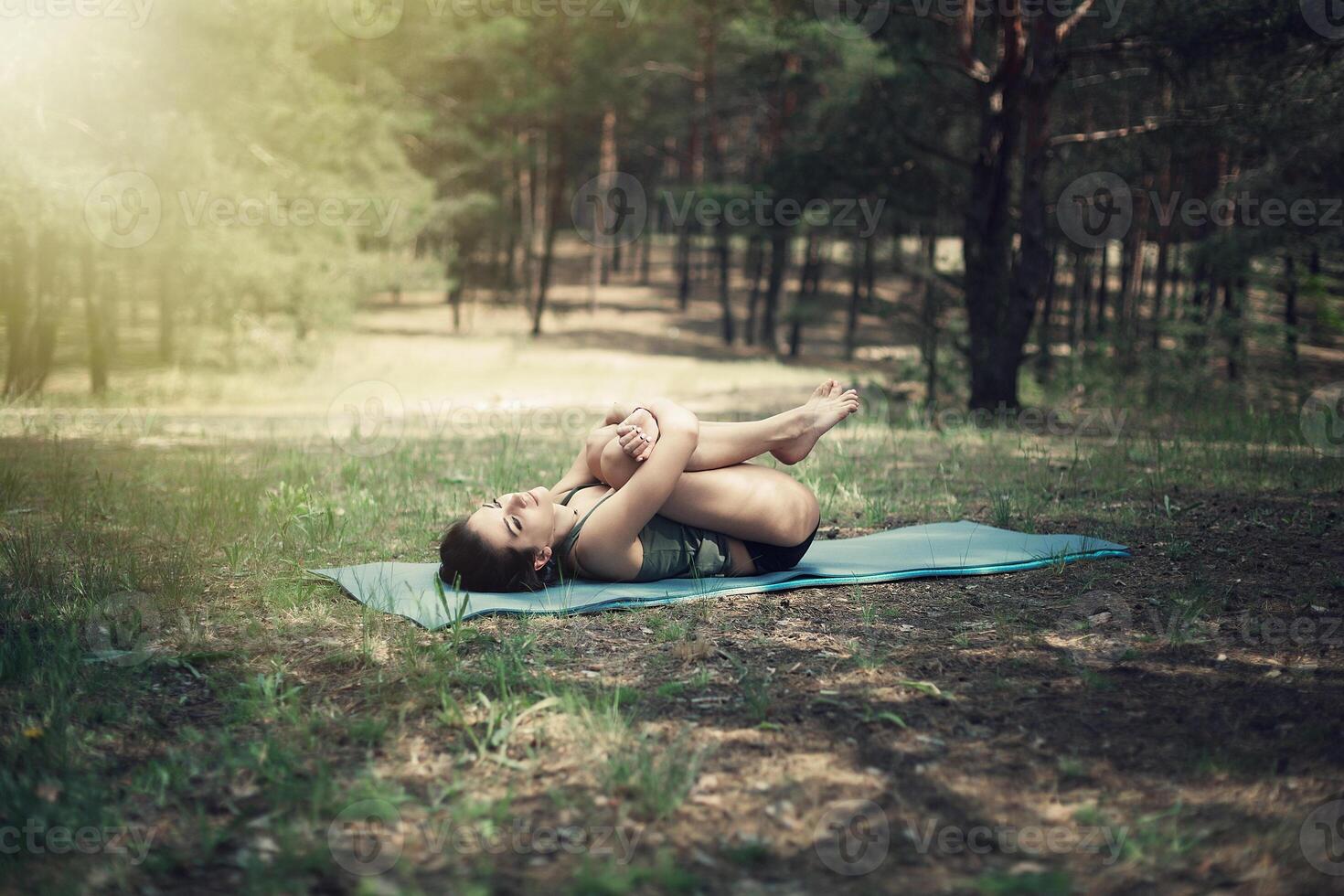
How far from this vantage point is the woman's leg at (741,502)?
3.53m

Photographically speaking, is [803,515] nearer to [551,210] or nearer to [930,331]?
[930,331]

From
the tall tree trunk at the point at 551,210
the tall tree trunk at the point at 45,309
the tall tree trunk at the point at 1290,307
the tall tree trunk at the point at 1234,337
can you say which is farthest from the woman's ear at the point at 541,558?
the tall tree trunk at the point at 551,210

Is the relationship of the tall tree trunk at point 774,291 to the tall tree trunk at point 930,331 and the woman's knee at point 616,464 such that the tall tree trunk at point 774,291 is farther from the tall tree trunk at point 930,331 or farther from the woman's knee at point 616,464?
the woman's knee at point 616,464

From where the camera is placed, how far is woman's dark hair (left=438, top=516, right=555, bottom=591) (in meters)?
3.39

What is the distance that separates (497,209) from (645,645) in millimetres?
25359

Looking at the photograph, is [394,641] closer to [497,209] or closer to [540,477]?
[540,477]

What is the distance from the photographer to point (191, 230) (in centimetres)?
1412

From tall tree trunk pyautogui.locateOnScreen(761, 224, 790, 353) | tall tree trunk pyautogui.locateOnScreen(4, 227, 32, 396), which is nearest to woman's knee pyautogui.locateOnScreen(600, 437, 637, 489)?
tall tree trunk pyautogui.locateOnScreen(4, 227, 32, 396)

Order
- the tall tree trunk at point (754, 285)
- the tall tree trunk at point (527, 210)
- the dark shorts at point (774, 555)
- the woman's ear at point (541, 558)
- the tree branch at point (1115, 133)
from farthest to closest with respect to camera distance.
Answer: the tall tree trunk at point (754, 285) → the tall tree trunk at point (527, 210) → the tree branch at point (1115, 133) → the dark shorts at point (774, 555) → the woman's ear at point (541, 558)

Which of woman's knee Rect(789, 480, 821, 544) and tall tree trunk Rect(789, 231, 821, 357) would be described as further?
tall tree trunk Rect(789, 231, 821, 357)

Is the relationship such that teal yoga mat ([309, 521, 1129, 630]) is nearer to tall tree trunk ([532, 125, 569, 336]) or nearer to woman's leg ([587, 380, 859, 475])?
woman's leg ([587, 380, 859, 475])

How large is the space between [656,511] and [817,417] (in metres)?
0.74

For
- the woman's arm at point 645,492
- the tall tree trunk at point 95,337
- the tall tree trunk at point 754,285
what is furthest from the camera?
the tall tree trunk at point 754,285

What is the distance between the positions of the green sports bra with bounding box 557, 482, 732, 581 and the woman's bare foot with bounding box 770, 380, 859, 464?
0.44 meters
